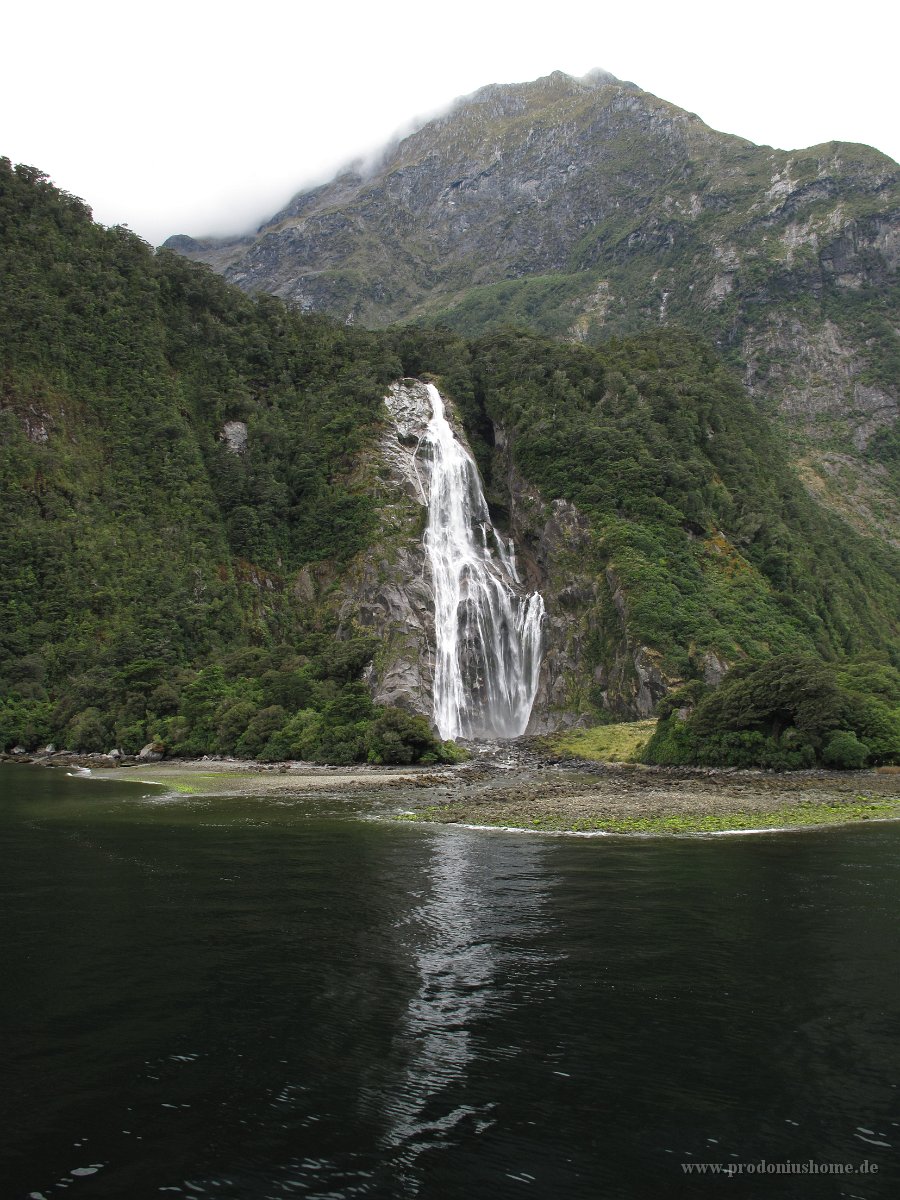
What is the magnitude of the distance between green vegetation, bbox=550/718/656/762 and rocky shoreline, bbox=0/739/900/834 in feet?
7.60

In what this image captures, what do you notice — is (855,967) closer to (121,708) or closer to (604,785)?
(604,785)

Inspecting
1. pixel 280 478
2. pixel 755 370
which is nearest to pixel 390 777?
pixel 280 478

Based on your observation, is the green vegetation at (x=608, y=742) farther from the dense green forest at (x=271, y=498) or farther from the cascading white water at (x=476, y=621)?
the cascading white water at (x=476, y=621)

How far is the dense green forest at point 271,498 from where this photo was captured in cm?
6128

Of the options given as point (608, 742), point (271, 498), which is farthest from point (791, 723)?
point (271, 498)

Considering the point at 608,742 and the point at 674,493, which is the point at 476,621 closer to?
the point at 674,493

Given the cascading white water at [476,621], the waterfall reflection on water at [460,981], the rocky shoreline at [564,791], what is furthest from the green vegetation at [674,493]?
the waterfall reflection on water at [460,981]

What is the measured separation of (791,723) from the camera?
40.3 m

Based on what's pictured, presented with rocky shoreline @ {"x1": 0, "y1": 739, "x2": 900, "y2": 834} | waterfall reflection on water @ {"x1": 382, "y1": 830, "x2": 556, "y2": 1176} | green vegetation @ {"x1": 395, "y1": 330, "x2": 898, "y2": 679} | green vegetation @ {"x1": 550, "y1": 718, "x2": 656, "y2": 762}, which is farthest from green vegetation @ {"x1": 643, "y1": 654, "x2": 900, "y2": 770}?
waterfall reflection on water @ {"x1": 382, "y1": 830, "x2": 556, "y2": 1176}

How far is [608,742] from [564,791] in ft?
65.0

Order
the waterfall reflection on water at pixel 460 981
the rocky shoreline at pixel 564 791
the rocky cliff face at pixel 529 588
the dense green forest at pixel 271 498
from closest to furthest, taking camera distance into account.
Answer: the waterfall reflection on water at pixel 460 981
the rocky shoreline at pixel 564 791
the dense green forest at pixel 271 498
the rocky cliff face at pixel 529 588

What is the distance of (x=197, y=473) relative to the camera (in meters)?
87.9

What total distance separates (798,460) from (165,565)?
98.3 meters

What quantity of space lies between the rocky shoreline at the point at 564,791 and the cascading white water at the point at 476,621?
18243 mm
